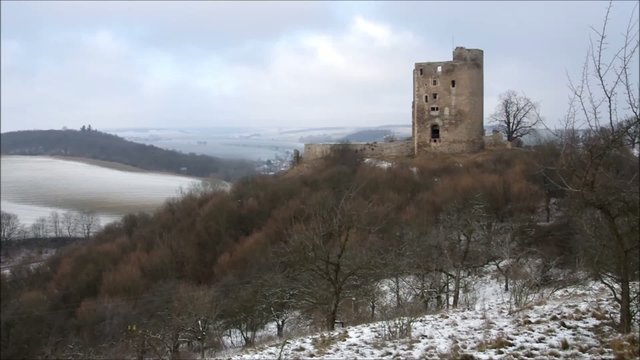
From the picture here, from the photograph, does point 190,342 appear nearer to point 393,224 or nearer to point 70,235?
point 393,224

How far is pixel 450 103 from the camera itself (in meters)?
40.4

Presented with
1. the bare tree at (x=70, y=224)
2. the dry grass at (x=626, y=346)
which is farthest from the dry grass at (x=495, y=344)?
the bare tree at (x=70, y=224)

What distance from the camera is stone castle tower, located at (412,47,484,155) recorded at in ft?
132

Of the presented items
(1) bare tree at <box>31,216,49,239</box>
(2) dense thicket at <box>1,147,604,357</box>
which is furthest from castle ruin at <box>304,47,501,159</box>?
(1) bare tree at <box>31,216,49,239</box>

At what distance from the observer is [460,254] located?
75.2 ft

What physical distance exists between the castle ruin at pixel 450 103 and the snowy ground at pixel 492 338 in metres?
29.8

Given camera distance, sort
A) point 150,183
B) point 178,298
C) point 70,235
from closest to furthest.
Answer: point 178,298 < point 70,235 < point 150,183

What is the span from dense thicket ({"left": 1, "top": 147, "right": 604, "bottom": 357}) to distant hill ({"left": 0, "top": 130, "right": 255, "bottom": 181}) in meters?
27.2

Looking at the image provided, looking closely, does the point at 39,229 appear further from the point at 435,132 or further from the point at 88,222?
the point at 435,132

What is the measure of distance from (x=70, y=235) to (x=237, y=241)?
1361 inches

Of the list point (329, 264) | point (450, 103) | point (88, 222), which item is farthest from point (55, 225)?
point (329, 264)

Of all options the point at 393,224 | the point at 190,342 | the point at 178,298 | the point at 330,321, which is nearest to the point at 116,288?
the point at 178,298

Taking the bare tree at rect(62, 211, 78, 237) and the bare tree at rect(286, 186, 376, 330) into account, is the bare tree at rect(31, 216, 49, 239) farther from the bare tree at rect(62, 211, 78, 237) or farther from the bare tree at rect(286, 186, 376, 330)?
the bare tree at rect(286, 186, 376, 330)

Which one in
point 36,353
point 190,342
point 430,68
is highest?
point 430,68
